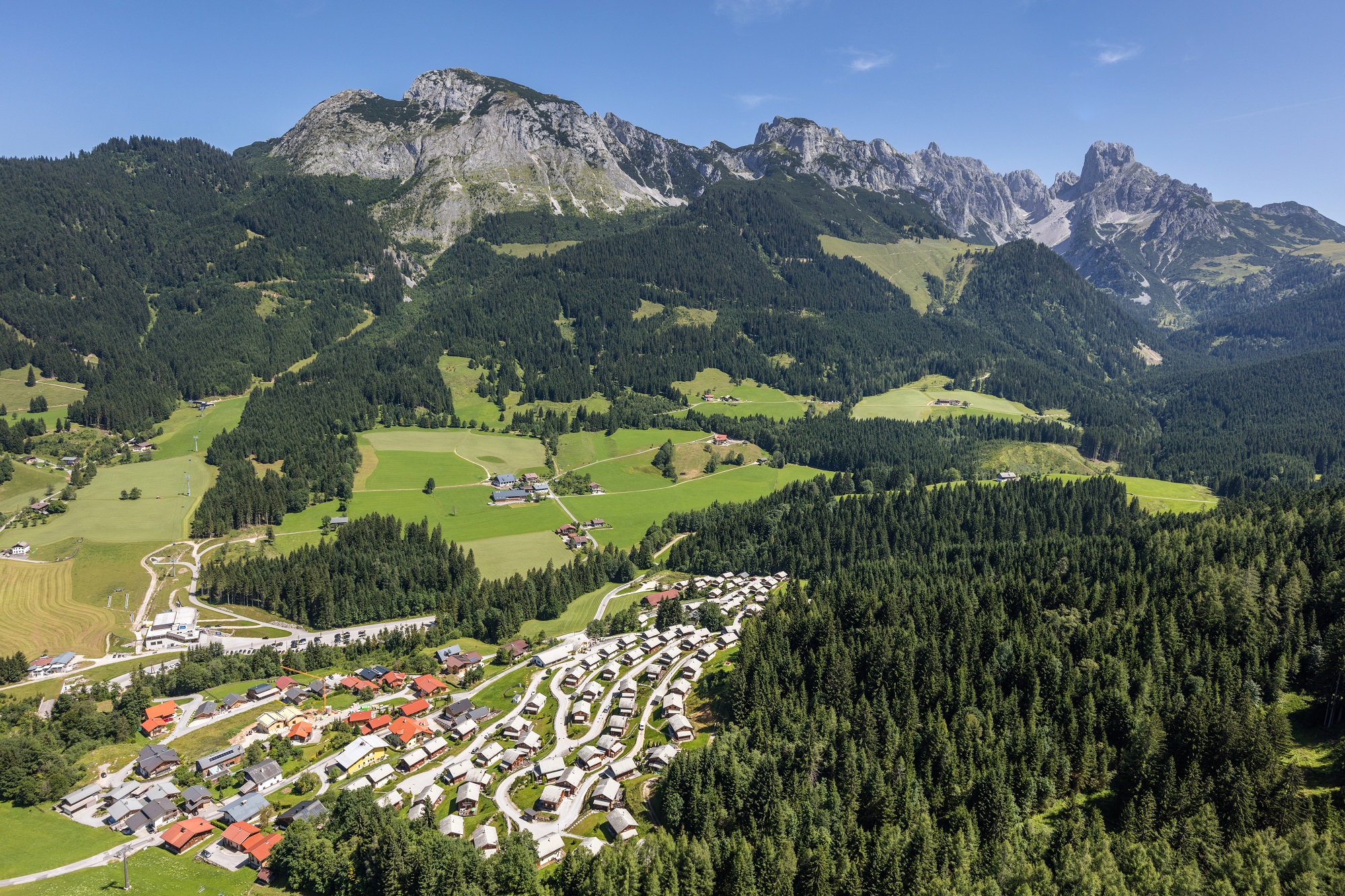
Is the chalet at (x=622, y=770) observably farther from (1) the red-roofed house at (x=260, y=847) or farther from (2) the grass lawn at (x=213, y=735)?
(2) the grass lawn at (x=213, y=735)

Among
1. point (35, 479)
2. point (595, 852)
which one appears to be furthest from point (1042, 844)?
point (35, 479)

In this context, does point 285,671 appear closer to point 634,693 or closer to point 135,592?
point 135,592

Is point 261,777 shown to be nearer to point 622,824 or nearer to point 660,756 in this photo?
point 622,824

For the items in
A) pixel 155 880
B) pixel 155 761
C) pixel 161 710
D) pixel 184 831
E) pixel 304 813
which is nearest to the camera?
pixel 155 880

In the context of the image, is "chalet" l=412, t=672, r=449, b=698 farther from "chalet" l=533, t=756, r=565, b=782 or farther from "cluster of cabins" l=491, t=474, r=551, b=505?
"cluster of cabins" l=491, t=474, r=551, b=505

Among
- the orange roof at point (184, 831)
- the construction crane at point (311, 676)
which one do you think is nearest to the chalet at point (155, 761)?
the orange roof at point (184, 831)

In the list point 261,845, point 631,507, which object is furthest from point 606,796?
point 631,507
